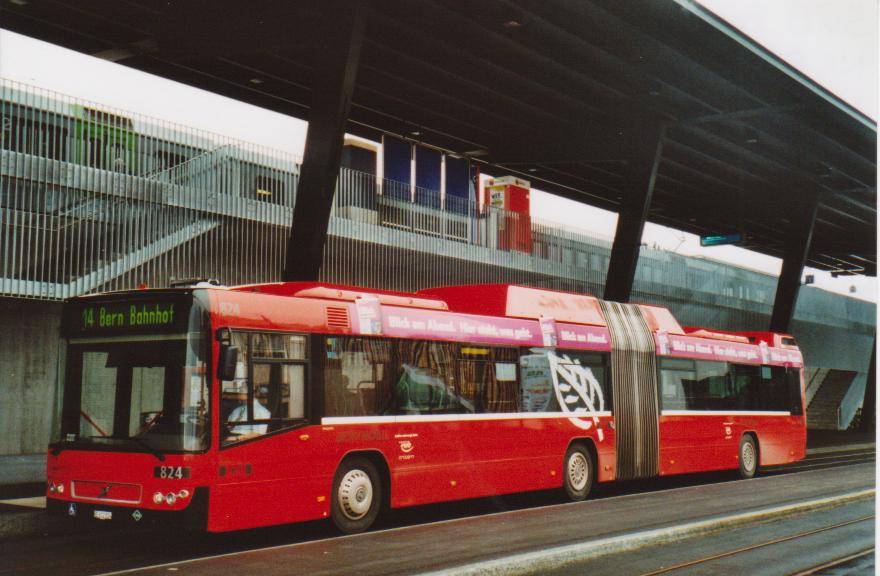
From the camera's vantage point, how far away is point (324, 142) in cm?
1644

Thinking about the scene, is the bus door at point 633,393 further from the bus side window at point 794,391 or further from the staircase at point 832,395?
the staircase at point 832,395

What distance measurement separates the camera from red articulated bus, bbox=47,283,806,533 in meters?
9.78

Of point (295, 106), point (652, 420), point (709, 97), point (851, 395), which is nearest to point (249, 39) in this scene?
point (295, 106)

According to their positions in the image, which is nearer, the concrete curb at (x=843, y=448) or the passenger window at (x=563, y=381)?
the passenger window at (x=563, y=381)

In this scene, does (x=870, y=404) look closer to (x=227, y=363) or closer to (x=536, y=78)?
(x=536, y=78)

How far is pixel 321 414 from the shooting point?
1109 centimetres

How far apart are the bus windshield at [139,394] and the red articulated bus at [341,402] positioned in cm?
Answer: 2

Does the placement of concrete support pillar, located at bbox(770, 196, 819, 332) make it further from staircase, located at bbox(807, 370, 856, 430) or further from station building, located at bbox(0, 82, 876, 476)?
staircase, located at bbox(807, 370, 856, 430)

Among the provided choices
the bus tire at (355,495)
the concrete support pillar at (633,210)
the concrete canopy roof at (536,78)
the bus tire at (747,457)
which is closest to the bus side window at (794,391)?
the bus tire at (747,457)

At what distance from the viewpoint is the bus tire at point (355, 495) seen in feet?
37.1

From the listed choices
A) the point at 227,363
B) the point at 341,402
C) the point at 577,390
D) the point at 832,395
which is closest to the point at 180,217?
the point at 577,390

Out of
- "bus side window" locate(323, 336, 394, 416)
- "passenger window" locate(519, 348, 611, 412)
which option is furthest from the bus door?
"bus side window" locate(323, 336, 394, 416)

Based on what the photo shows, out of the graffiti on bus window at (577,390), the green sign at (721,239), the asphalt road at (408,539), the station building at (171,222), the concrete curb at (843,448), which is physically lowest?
the concrete curb at (843,448)

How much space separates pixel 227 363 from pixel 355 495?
2.80 m
